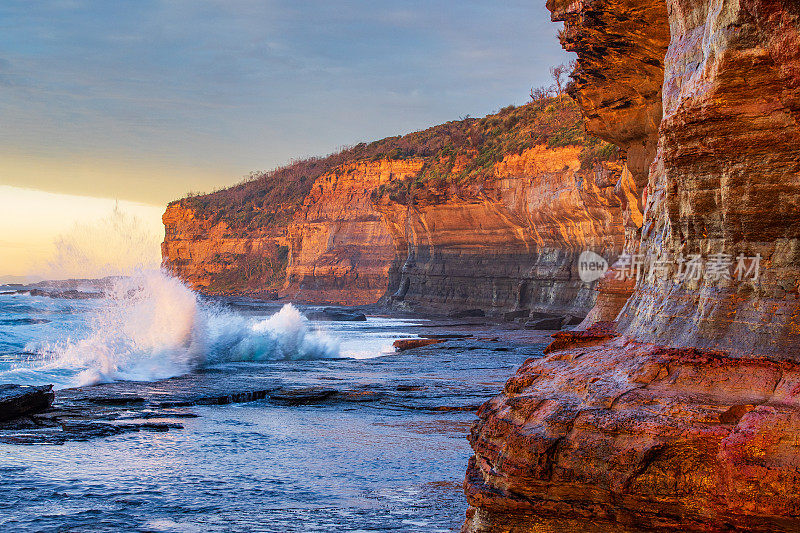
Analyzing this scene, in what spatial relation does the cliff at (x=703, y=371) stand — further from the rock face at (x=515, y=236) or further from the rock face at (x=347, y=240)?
the rock face at (x=347, y=240)

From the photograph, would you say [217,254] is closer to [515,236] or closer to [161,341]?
[515,236]

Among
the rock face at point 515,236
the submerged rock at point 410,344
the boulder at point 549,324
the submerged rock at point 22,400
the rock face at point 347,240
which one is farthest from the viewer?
the rock face at point 347,240

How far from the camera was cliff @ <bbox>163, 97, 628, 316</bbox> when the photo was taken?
31422 mm

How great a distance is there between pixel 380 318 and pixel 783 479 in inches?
1607

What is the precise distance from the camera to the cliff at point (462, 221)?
1237 inches

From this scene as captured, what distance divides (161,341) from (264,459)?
12.2 meters

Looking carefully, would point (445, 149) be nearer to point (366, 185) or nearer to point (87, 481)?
point (366, 185)

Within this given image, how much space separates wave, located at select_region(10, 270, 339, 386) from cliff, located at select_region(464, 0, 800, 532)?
1186 centimetres

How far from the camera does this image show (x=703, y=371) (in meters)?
4.19

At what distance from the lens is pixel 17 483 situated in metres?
6.36

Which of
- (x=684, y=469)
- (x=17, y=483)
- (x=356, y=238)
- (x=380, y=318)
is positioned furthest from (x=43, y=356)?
(x=356, y=238)

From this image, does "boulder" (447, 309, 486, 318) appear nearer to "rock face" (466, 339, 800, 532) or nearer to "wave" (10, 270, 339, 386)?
"wave" (10, 270, 339, 386)

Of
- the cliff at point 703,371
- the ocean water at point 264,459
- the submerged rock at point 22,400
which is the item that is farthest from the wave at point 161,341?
the cliff at point 703,371

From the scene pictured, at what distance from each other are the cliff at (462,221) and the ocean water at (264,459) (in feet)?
32.7
